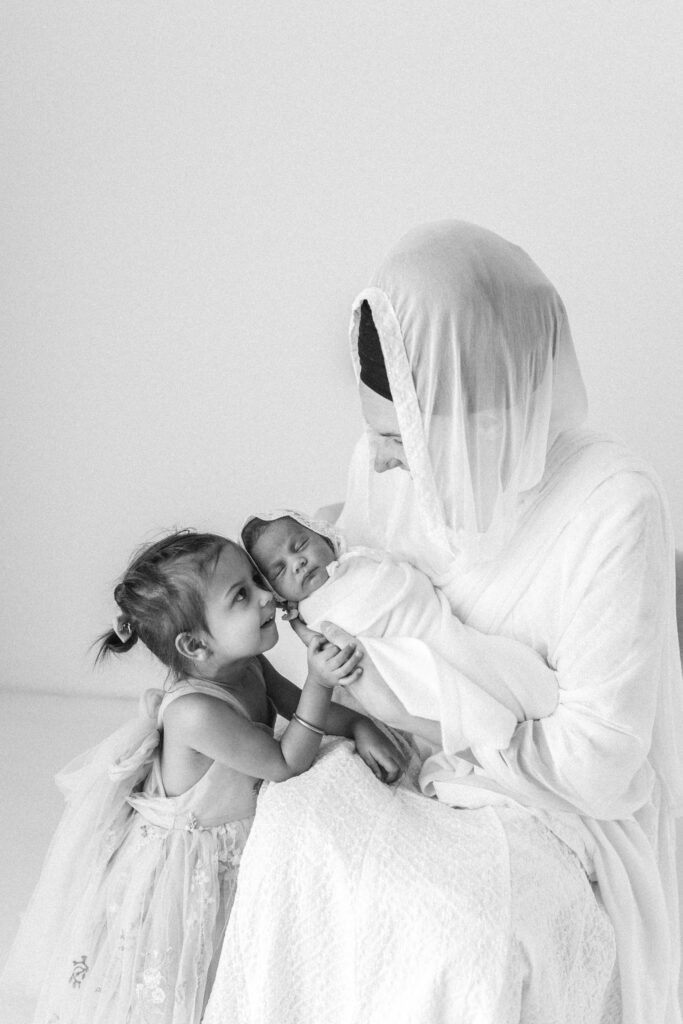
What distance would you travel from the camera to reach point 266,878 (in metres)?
1.53

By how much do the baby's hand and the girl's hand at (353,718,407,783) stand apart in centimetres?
16

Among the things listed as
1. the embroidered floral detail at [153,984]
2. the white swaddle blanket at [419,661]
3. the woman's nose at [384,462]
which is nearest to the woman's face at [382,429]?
the woman's nose at [384,462]

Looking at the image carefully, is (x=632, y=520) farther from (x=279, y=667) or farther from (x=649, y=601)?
(x=279, y=667)

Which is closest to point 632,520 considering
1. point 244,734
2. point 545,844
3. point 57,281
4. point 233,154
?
point 545,844

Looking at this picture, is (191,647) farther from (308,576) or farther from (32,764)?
(32,764)

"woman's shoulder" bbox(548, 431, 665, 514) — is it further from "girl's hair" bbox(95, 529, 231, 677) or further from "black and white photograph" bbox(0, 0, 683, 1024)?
"girl's hair" bbox(95, 529, 231, 677)

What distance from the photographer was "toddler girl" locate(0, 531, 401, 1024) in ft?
5.73

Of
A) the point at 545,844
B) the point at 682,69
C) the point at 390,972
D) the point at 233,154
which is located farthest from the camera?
the point at 233,154

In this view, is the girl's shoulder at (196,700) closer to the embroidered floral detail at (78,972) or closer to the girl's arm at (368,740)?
the girl's arm at (368,740)

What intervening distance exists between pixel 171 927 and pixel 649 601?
2.92 ft

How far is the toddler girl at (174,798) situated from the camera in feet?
5.73

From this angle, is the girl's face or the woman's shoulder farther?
Answer: the girl's face

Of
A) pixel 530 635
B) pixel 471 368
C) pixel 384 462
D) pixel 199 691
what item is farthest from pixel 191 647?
pixel 471 368

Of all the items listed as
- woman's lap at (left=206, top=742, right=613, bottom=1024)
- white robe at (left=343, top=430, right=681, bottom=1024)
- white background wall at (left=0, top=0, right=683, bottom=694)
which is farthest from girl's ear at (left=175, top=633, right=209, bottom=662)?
white background wall at (left=0, top=0, right=683, bottom=694)
